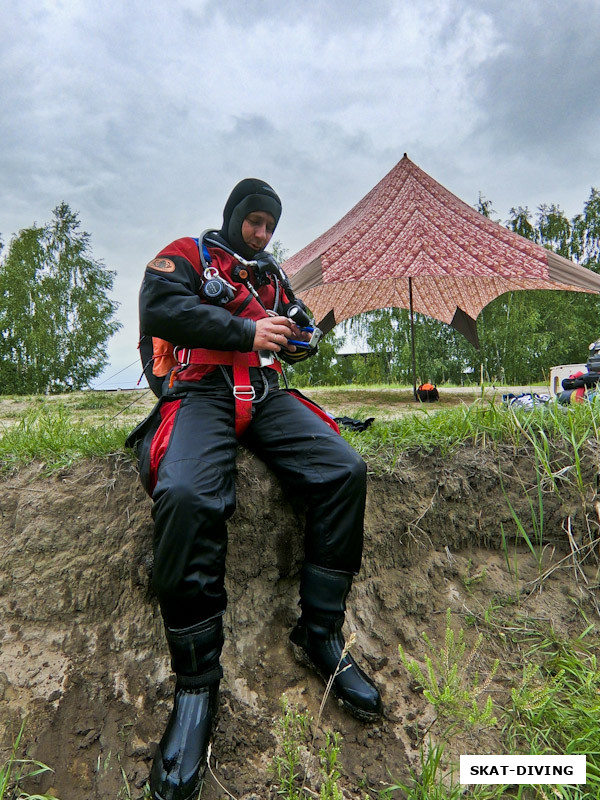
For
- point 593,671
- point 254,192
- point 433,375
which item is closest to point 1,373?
point 433,375

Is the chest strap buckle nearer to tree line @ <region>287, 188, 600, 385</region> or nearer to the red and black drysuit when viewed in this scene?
the red and black drysuit

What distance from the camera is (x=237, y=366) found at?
75.4 inches

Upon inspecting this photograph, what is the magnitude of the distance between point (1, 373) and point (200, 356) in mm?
21103

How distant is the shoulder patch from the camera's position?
1.88m

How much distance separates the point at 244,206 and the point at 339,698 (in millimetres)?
2126

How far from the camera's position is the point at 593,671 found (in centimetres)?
172

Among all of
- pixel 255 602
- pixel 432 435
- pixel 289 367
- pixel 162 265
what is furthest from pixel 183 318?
pixel 289 367

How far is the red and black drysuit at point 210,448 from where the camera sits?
1.43 meters

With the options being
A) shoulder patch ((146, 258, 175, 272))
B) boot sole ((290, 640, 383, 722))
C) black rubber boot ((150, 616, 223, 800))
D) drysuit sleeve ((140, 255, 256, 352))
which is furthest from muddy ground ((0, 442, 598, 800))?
shoulder patch ((146, 258, 175, 272))

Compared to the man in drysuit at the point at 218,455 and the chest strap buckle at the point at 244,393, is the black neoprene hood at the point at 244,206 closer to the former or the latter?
the man in drysuit at the point at 218,455

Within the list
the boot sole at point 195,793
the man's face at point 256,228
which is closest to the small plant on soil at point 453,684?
the boot sole at point 195,793

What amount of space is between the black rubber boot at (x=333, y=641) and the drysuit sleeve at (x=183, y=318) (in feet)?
3.08

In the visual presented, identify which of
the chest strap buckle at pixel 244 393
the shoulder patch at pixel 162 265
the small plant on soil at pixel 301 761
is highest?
the shoulder patch at pixel 162 265

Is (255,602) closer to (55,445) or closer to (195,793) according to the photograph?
(195,793)
